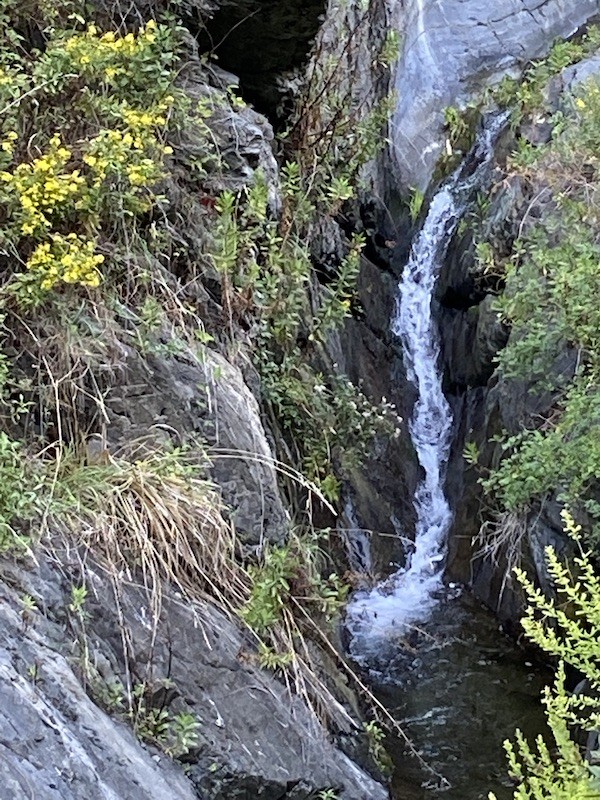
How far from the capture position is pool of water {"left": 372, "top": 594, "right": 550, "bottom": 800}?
172 inches

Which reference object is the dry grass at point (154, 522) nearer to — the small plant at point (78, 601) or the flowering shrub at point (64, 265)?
the small plant at point (78, 601)

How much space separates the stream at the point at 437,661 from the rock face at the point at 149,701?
94 centimetres

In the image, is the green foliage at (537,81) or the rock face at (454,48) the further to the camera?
the rock face at (454,48)

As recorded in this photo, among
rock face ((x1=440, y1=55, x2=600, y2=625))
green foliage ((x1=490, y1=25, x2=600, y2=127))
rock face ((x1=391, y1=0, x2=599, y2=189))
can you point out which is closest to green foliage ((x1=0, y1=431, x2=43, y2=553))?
rock face ((x1=440, y1=55, x2=600, y2=625))

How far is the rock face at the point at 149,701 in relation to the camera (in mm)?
2449

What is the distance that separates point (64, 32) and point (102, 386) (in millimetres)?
1694

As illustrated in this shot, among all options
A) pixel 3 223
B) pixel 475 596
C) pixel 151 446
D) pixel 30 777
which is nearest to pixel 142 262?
pixel 3 223

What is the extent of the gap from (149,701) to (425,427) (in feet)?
19.9

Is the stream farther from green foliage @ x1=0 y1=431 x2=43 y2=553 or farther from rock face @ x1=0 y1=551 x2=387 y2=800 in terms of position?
green foliage @ x1=0 y1=431 x2=43 y2=553

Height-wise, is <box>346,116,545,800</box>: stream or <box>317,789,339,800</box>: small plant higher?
<box>317,789,339,800</box>: small plant

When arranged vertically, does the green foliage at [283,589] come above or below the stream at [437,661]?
above

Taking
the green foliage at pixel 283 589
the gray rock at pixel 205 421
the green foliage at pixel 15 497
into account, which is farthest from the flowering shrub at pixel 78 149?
the green foliage at pixel 283 589

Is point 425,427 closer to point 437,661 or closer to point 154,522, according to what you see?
point 437,661

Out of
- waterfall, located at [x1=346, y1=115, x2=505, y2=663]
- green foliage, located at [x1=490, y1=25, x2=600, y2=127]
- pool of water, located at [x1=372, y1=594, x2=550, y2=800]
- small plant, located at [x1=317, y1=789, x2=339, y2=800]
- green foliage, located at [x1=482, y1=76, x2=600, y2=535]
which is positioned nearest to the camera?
small plant, located at [x1=317, y1=789, x2=339, y2=800]
